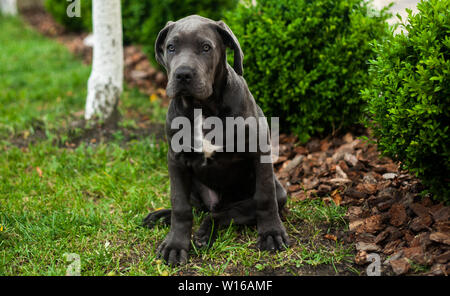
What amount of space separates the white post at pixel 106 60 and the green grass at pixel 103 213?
1.40 ft

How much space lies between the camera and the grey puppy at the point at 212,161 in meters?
3.27

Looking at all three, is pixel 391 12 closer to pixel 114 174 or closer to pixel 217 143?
pixel 217 143

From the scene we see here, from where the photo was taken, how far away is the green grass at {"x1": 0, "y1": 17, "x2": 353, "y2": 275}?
3.49 meters

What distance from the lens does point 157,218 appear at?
4.12 m

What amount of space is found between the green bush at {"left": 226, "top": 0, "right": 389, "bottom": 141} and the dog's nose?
215 centimetres

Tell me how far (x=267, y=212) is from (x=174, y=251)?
778 mm

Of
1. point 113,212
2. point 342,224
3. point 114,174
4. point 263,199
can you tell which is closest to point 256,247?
point 263,199

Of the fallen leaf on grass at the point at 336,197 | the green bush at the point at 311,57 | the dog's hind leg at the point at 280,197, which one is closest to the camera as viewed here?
the dog's hind leg at the point at 280,197

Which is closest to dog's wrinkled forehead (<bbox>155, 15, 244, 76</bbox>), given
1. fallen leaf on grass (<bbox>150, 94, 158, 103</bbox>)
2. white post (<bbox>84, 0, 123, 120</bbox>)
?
Result: white post (<bbox>84, 0, 123, 120</bbox>)

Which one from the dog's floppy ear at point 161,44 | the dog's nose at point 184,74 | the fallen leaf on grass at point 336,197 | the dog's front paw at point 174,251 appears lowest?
the dog's front paw at point 174,251

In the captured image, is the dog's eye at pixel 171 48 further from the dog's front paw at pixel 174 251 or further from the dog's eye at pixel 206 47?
the dog's front paw at pixel 174 251

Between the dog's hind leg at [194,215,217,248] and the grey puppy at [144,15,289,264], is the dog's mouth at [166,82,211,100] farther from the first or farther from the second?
the dog's hind leg at [194,215,217,248]

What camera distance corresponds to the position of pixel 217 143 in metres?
3.54

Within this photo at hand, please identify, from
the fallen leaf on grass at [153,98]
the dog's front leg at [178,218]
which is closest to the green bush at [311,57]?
the dog's front leg at [178,218]
